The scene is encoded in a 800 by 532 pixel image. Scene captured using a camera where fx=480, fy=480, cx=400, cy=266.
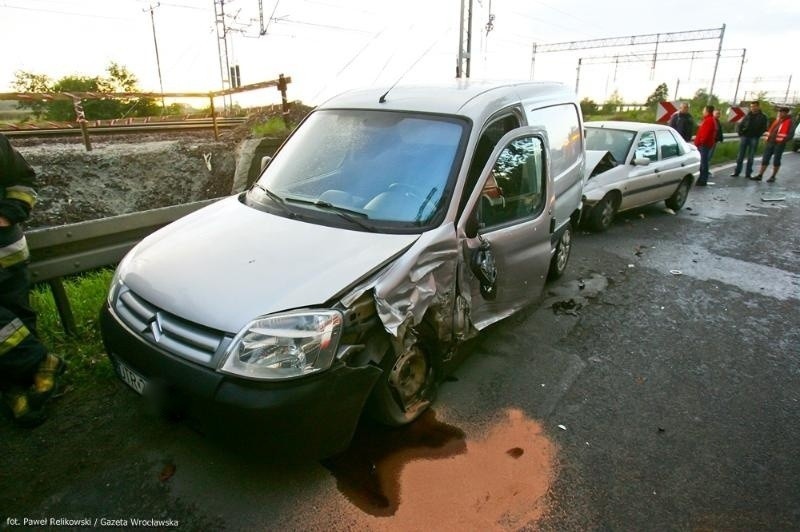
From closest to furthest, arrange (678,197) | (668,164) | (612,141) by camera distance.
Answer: (612,141) < (668,164) < (678,197)

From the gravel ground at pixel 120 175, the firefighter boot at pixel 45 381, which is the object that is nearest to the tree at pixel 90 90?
the gravel ground at pixel 120 175

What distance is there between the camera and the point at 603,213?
7262 mm

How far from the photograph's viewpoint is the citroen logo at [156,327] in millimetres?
2279

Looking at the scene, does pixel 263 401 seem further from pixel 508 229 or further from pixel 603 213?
pixel 603 213

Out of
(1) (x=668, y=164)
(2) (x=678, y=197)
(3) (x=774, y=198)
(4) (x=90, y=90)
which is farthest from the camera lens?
(4) (x=90, y=90)

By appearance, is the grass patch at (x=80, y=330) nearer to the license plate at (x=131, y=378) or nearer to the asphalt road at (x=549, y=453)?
the asphalt road at (x=549, y=453)

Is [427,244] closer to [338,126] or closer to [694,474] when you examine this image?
[338,126]

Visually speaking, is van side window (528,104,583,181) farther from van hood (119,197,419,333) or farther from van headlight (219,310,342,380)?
van headlight (219,310,342,380)

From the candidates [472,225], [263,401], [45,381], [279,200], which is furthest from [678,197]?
[45,381]

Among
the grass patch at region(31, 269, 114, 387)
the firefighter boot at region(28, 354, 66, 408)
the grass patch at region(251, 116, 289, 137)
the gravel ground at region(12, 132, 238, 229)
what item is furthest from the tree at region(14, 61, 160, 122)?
the firefighter boot at region(28, 354, 66, 408)

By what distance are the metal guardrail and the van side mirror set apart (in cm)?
246

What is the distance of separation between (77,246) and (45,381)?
957 mm

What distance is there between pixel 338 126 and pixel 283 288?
1.69m

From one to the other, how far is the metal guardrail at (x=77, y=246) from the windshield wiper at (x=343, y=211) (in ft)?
4.65
